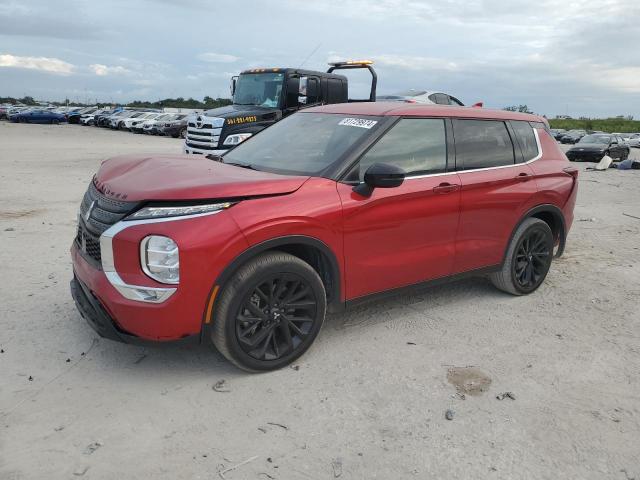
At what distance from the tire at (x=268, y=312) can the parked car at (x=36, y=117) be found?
1767 inches

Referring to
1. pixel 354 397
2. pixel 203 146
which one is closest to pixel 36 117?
pixel 203 146

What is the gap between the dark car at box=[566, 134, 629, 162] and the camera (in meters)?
25.4

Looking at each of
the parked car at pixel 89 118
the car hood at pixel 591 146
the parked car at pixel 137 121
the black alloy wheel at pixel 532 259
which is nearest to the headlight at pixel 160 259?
the black alloy wheel at pixel 532 259

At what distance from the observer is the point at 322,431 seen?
3.06 metres

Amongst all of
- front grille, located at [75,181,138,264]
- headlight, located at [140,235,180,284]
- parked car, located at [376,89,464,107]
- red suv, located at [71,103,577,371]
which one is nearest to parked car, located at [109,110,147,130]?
parked car, located at [376,89,464,107]

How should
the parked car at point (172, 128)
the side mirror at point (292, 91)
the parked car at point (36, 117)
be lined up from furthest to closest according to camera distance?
1. the parked car at point (36, 117)
2. the parked car at point (172, 128)
3. the side mirror at point (292, 91)

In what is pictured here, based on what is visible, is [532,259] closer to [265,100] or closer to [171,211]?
[171,211]

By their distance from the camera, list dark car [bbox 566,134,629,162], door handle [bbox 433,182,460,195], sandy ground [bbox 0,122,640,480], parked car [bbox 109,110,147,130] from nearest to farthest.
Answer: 1. sandy ground [bbox 0,122,640,480]
2. door handle [bbox 433,182,460,195]
3. dark car [bbox 566,134,629,162]
4. parked car [bbox 109,110,147,130]

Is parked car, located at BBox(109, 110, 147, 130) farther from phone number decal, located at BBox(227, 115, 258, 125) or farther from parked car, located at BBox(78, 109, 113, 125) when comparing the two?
phone number decal, located at BBox(227, 115, 258, 125)

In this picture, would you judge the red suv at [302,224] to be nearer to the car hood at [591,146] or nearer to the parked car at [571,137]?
the car hood at [591,146]

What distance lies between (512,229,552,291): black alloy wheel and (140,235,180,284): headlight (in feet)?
10.8

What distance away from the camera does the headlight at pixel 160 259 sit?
3.21m

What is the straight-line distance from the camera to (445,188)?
4.42 metres

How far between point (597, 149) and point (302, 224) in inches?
1002
